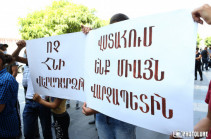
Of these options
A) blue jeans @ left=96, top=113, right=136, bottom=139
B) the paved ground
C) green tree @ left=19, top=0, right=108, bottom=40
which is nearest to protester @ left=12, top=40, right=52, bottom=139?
the paved ground

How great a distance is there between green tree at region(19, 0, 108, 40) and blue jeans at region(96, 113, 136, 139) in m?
13.0

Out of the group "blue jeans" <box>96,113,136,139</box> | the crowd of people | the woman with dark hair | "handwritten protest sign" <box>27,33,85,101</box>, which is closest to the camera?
the crowd of people

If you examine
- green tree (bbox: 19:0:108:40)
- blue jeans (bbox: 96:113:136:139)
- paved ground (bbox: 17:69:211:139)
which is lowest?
paved ground (bbox: 17:69:211:139)

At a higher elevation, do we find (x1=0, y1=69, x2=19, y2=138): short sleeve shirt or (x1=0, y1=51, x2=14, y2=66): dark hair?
(x1=0, y1=51, x2=14, y2=66): dark hair

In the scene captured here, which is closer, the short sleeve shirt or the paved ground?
the short sleeve shirt

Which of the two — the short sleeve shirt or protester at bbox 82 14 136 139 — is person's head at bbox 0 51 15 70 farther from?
protester at bbox 82 14 136 139

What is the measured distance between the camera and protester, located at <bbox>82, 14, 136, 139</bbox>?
1.32 metres

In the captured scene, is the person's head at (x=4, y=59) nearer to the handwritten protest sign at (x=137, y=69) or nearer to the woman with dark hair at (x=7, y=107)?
the woman with dark hair at (x=7, y=107)

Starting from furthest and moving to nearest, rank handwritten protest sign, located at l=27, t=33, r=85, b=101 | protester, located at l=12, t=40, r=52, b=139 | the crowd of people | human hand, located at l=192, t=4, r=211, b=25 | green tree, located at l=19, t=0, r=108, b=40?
green tree, located at l=19, t=0, r=108, b=40 → protester, located at l=12, t=40, r=52, b=139 → handwritten protest sign, located at l=27, t=33, r=85, b=101 → the crowd of people → human hand, located at l=192, t=4, r=211, b=25

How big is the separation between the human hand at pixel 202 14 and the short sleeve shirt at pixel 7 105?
166 centimetres

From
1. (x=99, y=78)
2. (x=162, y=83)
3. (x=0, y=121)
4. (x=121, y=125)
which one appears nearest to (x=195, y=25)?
(x=162, y=83)

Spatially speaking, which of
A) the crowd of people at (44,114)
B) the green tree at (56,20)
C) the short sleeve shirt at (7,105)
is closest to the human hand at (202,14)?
the crowd of people at (44,114)

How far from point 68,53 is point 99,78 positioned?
455mm

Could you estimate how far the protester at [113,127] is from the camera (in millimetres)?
1320
